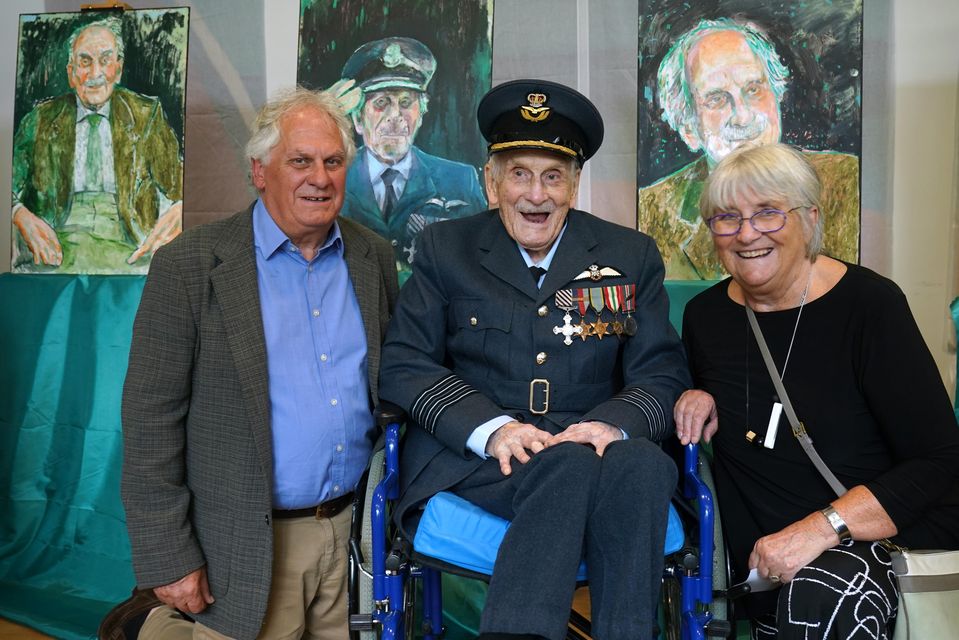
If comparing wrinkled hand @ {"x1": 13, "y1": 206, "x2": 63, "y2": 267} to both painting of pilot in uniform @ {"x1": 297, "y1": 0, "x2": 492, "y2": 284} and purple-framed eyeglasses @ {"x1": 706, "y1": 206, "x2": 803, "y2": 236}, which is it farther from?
purple-framed eyeglasses @ {"x1": 706, "y1": 206, "x2": 803, "y2": 236}

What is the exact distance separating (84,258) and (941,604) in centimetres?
355

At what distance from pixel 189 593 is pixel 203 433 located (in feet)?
1.36

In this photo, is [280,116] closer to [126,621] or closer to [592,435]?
[592,435]

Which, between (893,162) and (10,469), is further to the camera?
(10,469)

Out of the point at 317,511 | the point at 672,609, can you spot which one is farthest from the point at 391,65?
the point at 672,609

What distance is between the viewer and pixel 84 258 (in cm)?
395

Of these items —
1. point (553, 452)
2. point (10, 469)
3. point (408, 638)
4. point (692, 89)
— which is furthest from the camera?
point (10, 469)

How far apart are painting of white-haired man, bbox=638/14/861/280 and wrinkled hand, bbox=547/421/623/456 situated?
1.54m

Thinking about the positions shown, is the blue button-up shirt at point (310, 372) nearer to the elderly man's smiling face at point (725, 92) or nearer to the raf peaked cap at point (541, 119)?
the raf peaked cap at point (541, 119)

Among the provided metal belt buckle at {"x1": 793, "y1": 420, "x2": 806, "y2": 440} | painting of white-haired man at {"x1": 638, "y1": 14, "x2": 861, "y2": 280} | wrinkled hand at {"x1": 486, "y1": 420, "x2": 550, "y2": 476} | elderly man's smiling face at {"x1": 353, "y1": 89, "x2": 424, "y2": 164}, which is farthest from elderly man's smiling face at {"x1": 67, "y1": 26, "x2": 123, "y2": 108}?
metal belt buckle at {"x1": 793, "y1": 420, "x2": 806, "y2": 440}

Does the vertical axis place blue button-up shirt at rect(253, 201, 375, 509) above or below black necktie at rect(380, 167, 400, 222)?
below

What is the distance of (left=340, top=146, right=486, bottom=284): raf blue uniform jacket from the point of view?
3.70m

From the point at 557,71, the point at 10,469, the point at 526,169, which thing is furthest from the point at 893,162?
the point at 10,469

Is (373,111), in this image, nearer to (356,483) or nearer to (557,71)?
(557,71)
